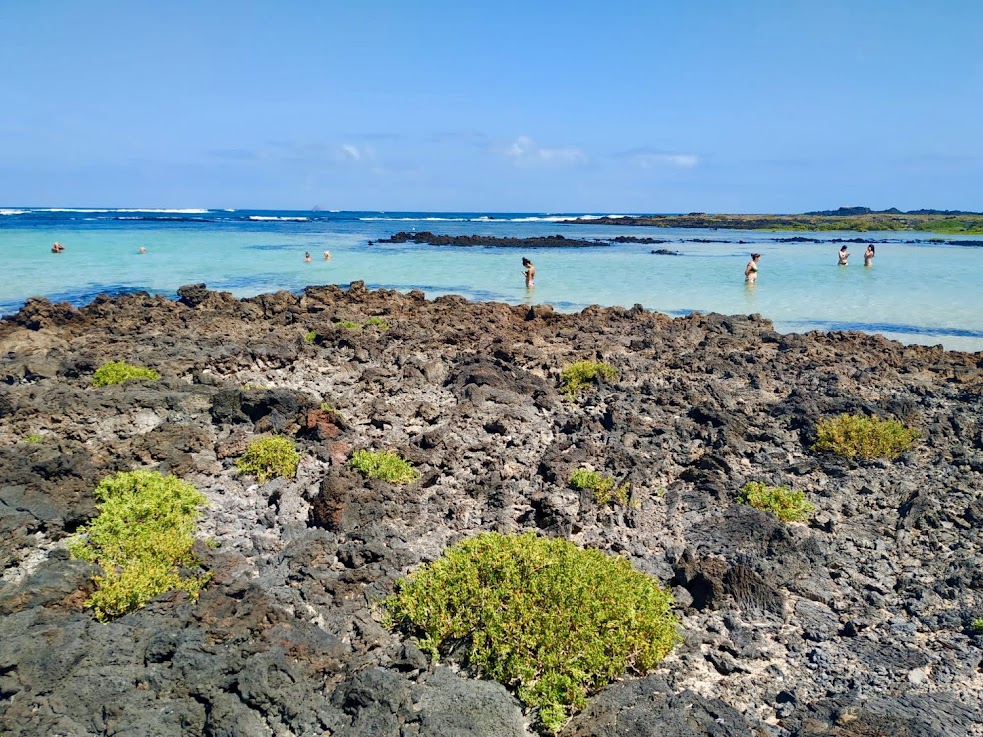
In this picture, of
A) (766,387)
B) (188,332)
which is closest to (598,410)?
(766,387)

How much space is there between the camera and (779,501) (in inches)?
345

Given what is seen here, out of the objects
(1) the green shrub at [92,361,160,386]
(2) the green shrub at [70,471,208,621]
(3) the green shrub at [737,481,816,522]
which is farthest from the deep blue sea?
(2) the green shrub at [70,471,208,621]

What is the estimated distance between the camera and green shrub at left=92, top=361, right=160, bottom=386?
41.9 feet

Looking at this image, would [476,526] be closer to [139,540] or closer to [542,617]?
[542,617]

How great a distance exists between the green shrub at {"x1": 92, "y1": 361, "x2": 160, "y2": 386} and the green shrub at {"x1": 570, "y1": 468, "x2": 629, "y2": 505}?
8.17m

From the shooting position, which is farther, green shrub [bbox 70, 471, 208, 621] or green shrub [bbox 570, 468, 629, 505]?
green shrub [bbox 570, 468, 629, 505]

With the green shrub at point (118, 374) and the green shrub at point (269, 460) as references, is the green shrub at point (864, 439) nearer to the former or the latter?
the green shrub at point (269, 460)

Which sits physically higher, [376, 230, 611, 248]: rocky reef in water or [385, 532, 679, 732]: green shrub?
[376, 230, 611, 248]: rocky reef in water

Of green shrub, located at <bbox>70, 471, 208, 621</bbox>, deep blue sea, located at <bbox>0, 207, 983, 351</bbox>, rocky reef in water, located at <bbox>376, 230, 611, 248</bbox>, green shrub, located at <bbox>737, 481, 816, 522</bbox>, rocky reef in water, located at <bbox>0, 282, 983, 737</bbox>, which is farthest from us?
rocky reef in water, located at <bbox>376, 230, 611, 248</bbox>

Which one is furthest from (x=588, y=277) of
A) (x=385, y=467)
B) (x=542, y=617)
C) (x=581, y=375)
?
(x=542, y=617)

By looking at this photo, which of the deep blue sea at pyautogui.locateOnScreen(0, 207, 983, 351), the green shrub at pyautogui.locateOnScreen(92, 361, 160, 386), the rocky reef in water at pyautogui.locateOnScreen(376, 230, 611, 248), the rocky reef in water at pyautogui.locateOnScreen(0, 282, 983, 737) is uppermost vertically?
the rocky reef in water at pyautogui.locateOnScreen(376, 230, 611, 248)

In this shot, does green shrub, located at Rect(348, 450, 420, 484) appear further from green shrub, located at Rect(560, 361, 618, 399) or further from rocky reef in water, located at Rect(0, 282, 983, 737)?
green shrub, located at Rect(560, 361, 618, 399)

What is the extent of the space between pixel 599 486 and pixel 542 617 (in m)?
3.52

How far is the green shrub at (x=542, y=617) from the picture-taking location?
542 centimetres
